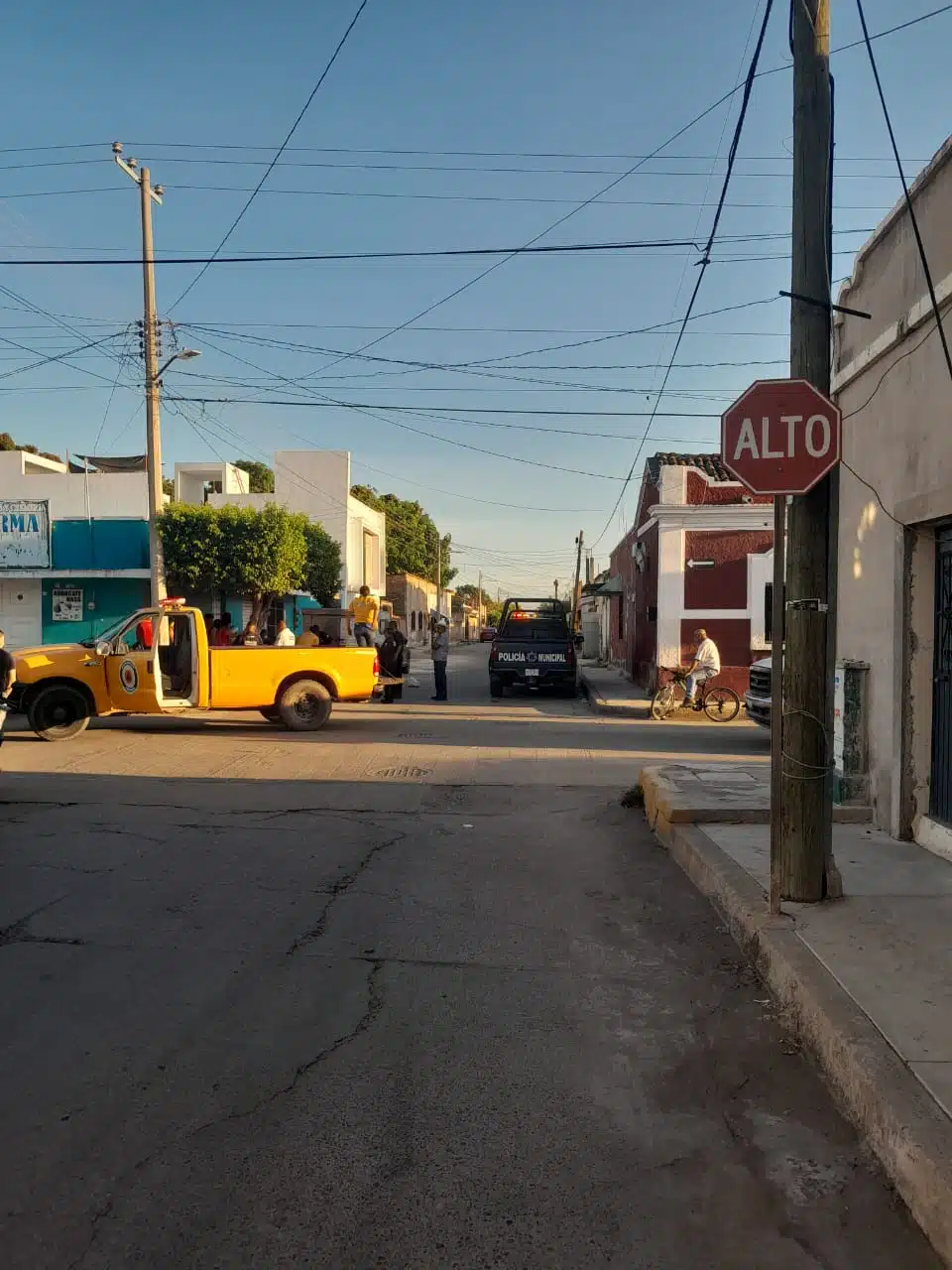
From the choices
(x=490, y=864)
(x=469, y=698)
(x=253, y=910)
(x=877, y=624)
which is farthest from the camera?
(x=469, y=698)

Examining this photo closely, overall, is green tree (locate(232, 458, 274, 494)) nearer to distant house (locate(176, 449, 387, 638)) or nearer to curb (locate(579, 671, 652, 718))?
distant house (locate(176, 449, 387, 638))

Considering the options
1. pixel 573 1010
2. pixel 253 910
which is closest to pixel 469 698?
pixel 253 910


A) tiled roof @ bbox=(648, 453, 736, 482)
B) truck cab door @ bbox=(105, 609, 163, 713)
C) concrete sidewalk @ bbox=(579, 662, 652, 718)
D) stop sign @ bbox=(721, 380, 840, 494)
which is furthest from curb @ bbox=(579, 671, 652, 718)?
stop sign @ bbox=(721, 380, 840, 494)

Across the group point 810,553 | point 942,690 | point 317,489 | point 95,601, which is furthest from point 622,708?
point 317,489

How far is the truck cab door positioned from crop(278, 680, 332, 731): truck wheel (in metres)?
1.98

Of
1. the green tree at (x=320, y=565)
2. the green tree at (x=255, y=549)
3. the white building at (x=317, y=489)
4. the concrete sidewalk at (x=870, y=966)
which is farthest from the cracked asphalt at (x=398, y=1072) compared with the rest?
the white building at (x=317, y=489)

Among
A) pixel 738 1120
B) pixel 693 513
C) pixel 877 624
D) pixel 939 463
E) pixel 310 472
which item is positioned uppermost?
pixel 310 472

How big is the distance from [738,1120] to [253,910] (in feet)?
11.0

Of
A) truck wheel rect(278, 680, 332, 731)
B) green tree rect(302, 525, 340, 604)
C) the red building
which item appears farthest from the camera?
green tree rect(302, 525, 340, 604)

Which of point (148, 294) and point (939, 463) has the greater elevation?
point (148, 294)

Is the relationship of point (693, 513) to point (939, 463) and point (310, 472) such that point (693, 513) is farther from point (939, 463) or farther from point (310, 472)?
point (310, 472)

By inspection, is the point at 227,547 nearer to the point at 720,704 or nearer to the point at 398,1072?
the point at 720,704

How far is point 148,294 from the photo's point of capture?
72.2 ft

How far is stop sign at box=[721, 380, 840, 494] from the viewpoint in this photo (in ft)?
17.6
